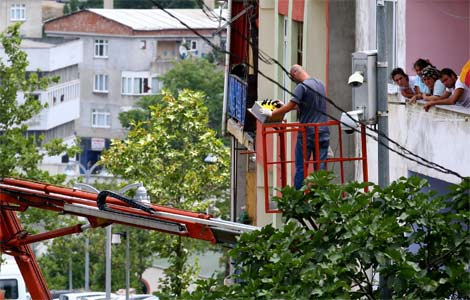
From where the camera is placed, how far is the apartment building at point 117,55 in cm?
11950

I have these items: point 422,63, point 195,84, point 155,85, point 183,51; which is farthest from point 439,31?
point 155,85

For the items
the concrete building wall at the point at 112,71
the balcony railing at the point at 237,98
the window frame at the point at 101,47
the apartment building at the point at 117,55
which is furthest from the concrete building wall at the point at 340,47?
the window frame at the point at 101,47

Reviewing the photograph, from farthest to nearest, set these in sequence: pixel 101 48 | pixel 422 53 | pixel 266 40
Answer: pixel 101 48 < pixel 266 40 < pixel 422 53

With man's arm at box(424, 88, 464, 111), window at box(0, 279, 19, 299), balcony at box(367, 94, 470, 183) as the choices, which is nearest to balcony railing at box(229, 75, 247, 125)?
window at box(0, 279, 19, 299)

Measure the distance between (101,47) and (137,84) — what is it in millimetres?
3383

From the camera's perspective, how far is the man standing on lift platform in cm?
2038

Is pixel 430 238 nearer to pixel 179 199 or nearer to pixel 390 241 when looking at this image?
pixel 390 241

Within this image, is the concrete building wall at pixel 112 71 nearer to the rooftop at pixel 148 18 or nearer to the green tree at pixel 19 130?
the rooftop at pixel 148 18

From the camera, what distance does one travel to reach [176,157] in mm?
45156

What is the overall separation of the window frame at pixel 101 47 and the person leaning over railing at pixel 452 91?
10250 centimetres

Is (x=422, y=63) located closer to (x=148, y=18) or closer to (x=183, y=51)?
(x=183, y=51)

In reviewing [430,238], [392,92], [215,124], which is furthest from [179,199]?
[215,124]

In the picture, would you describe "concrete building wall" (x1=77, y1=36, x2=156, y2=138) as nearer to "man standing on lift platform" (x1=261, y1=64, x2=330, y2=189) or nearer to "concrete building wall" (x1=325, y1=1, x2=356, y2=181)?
"concrete building wall" (x1=325, y1=1, x2=356, y2=181)

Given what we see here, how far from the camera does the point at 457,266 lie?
543 inches
